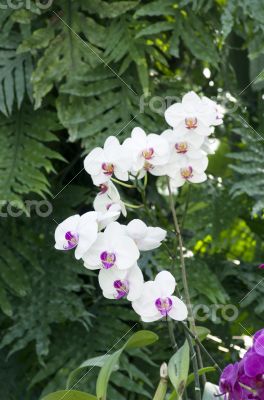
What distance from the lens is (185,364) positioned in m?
0.87

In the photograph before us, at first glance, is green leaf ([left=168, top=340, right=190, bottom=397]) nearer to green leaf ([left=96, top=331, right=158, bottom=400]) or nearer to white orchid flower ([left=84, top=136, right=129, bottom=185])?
green leaf ([left=96, top=331, right=158, bottom=400])

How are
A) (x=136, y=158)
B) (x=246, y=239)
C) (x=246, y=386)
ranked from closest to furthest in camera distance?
(x=246, y=386)
(x=136, y=158)
(x=246, y=239)

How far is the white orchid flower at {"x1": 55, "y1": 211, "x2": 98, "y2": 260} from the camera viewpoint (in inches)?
35.3

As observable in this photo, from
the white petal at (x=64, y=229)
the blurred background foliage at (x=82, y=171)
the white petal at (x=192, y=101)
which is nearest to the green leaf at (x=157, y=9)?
the blurred background foliage at (x=82, y=171)

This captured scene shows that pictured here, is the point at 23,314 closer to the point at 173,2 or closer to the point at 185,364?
the point at 173,2

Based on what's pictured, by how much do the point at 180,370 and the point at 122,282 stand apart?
107 millimetres

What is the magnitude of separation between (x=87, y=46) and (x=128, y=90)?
0.44 ft

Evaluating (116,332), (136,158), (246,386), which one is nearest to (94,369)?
(116,332)

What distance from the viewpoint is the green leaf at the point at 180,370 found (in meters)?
0.86

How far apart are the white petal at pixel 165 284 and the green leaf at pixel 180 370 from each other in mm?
61

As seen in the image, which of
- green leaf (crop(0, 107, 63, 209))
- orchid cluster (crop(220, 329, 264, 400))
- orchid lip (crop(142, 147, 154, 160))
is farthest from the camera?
green leaf (crop(0, 107, 63, 209))

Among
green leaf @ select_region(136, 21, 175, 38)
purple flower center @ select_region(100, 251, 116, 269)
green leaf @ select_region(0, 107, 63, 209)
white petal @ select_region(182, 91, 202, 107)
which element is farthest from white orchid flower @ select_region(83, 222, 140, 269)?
green leaf @ select_region(136, 21, 175, 38)

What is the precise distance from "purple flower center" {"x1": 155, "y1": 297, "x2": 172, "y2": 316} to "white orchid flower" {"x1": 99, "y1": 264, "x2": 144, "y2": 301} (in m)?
0.03

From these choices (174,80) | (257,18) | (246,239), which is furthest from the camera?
(246,239)
